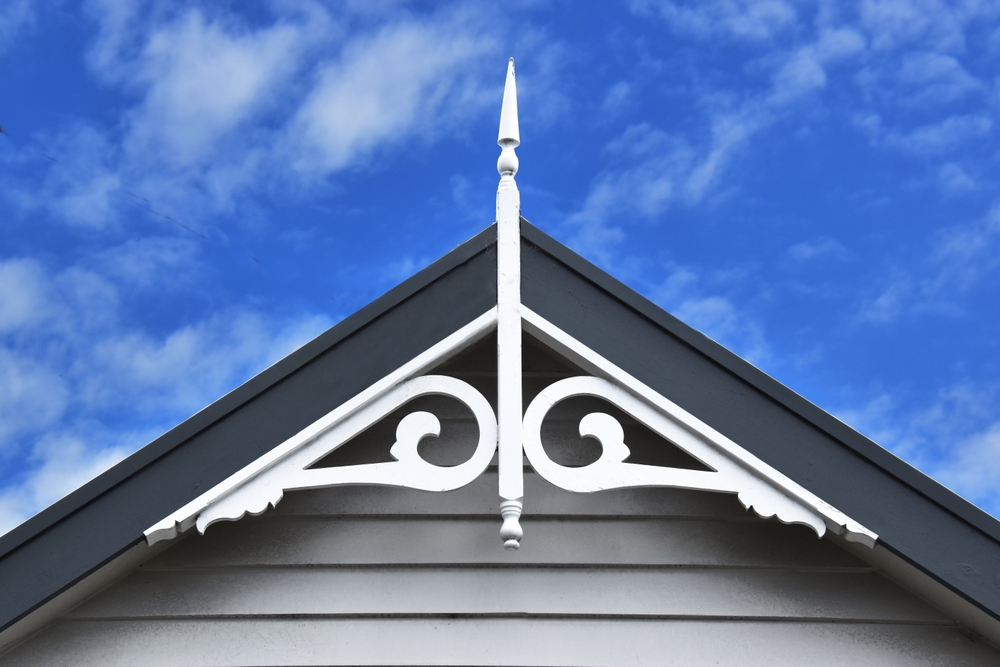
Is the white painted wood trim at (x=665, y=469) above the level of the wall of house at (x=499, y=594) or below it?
above

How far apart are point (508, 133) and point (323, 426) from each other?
110cm

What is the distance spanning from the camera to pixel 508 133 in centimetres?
292

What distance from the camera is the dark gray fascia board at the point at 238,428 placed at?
263 cm

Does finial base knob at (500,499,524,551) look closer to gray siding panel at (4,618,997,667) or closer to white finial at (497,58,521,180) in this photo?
gray siding panel at (4,618,997,667)

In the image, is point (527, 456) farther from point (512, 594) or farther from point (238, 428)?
point (238, 428)

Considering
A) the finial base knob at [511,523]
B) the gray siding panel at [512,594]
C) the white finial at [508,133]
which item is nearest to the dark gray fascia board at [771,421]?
the white finial at [508,133]

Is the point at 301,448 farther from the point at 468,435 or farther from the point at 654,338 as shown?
the point at 654,338

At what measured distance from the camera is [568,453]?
10.4ft

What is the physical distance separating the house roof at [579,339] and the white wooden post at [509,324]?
62 mm

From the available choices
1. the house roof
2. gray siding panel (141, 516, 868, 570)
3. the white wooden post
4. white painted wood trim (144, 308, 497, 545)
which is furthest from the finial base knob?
the house roof

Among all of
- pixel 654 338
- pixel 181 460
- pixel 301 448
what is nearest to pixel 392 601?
pixel 301 448

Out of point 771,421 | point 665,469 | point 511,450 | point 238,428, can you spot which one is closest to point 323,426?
point 238,428

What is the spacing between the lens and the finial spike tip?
9.58 feet

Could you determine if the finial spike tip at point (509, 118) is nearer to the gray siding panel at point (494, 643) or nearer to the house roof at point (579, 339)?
the house roof at point (579, 339)
